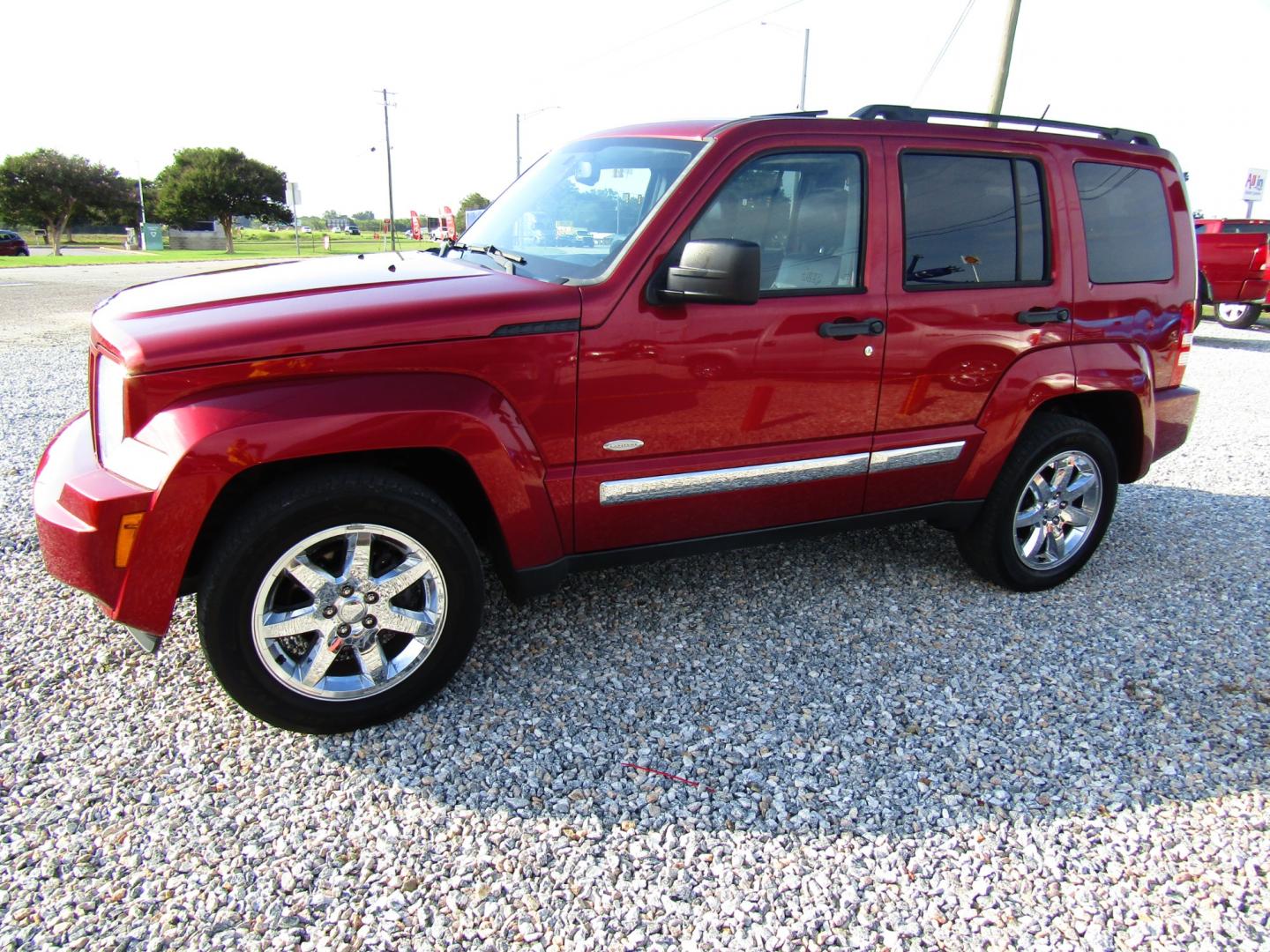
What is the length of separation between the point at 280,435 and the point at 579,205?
1.56 metres

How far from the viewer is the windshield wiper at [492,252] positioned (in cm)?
318

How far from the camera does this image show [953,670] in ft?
10.6

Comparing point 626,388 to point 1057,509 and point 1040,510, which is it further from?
point 1057,509

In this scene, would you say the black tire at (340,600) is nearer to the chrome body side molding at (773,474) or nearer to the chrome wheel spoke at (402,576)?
the chrome wheel spoke at (402,576)

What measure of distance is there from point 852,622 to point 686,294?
5.38 feet

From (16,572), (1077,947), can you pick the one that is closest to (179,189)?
(16,572)

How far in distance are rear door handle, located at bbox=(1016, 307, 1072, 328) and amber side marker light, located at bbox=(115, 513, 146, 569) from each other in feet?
10.8

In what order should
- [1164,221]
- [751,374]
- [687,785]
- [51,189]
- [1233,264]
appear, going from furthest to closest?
1. [51,189]
2. [1233,264]
3. [1164,221]
4. [751,374]
5. [687,785]

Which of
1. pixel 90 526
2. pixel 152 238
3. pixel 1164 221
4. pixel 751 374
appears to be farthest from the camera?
pixel 152 238

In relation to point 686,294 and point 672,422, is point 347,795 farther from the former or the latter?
point 686,294

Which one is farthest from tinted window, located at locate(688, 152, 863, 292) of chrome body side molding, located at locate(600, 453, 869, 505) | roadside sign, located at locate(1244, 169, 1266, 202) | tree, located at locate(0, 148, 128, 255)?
tree, located at locate(0, 148, 128, 255)

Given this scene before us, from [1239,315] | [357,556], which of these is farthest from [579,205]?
[1239,315]

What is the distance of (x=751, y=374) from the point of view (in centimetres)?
306

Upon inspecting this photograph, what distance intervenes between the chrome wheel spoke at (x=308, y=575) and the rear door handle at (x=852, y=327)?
1.92 meters
